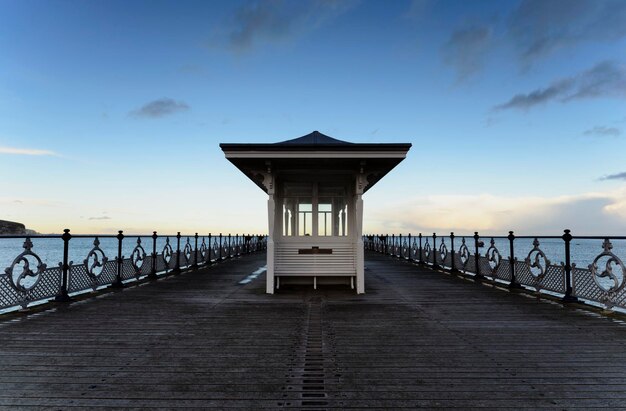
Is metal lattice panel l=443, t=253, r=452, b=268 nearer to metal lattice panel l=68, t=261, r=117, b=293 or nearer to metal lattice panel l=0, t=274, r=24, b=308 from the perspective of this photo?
metal lattice panel l=68, t=261, r=117, b=293

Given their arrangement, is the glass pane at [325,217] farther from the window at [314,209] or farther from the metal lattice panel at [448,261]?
the metal lattice panel at [448,261]

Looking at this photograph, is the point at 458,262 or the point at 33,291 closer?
the point at 33,291

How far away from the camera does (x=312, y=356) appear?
4551 mm

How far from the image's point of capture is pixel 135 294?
9.51m

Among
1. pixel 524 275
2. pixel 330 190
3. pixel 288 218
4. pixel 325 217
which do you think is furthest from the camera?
pixel 330 190

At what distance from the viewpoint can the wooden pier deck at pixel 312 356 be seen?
11.2 ft

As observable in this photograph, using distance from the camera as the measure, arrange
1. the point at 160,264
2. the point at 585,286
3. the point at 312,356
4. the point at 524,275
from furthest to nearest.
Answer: the point at 160,264 → the point at 524,275 → the point at 585,286 → the point at 312,356

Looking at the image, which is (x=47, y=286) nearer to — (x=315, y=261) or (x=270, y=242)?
(x=270, y=242)

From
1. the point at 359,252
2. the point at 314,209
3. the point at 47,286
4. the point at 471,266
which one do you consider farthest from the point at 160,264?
the point at 471,266

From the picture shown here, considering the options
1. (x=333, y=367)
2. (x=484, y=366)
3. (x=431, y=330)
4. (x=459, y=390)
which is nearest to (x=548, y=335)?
(x=431, y=330)

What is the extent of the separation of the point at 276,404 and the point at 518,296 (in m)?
8.03

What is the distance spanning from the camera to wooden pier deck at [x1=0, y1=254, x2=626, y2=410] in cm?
341

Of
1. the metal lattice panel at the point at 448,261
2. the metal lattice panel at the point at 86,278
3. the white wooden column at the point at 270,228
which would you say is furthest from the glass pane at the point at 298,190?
the metal lattice panel at the point at 448,261

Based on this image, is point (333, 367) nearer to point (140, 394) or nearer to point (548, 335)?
point (140, 394)
